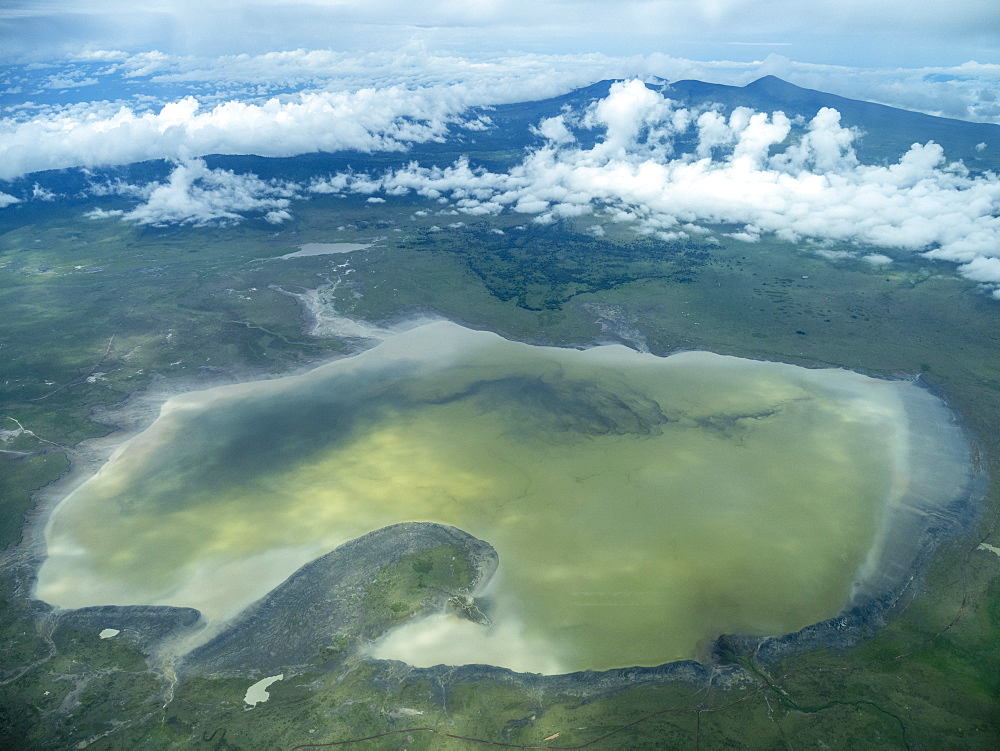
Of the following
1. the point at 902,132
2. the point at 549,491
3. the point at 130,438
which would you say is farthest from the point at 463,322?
the point at 902,132

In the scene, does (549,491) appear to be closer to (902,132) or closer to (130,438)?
(130,438)

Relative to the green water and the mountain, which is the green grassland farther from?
the mountain

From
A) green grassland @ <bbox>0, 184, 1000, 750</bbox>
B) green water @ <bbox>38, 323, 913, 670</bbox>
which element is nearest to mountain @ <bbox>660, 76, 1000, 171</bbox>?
green grassland @ <bbox>0, 184, 1000, 750</bbox>

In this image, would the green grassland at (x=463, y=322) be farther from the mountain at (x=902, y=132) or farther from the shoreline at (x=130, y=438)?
the mountain at (x=902, y=132)

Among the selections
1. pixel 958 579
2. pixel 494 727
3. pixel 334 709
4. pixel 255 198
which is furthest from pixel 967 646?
pixel 255 198

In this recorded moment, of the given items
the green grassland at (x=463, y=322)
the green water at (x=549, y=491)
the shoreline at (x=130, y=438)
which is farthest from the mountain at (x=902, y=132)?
the green water at (x=549, y=491)
